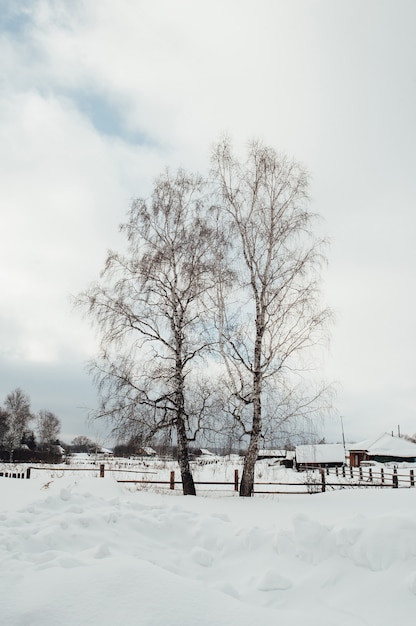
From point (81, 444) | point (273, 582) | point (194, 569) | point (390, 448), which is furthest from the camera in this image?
point (81, 444)

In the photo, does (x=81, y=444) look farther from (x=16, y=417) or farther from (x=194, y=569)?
(x=194, y=569)

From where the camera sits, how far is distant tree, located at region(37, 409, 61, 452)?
82062 mm

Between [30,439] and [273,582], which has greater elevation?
[273,582]

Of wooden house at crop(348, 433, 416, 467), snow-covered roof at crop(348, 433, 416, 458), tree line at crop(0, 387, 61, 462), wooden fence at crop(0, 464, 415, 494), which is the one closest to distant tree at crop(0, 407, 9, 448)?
tree line at crop(0, 387, 61, 462)

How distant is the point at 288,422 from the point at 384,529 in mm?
7978

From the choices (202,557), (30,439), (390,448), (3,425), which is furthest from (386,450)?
(30,439)

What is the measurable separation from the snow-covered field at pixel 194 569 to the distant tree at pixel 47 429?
258ft

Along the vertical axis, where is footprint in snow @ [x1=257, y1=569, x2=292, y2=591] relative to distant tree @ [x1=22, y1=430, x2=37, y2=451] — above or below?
above

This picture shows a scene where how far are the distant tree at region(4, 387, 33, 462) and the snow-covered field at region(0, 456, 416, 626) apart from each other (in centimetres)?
5966

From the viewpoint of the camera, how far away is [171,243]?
15.2m

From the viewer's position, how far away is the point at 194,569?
5.61 meters

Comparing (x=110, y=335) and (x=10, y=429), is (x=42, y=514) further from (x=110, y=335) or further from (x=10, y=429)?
(x=10, y=429)

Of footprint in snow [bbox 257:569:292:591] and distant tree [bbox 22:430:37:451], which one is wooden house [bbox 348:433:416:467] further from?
footprint in snow [bbox 257:569:292:591]

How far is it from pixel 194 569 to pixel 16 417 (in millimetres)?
64505
